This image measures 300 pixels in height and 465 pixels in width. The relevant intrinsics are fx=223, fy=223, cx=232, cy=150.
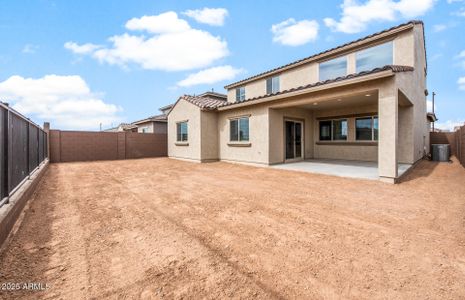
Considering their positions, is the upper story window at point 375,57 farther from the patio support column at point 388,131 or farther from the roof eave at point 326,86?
the patio support column at point 388,131

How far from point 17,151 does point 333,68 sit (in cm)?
1339

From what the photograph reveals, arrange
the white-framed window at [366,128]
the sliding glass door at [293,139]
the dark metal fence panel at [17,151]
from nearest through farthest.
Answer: the dark metal fence panel at [17,151]
the white-framed window at [366,128]
the sliding glass door at [293,139]

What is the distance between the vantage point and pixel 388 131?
6949 mm

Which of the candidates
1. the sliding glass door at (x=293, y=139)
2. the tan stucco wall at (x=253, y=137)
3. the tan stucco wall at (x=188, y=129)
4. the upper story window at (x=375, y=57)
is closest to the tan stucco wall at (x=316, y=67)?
the upper story window at (x=375, y=57)

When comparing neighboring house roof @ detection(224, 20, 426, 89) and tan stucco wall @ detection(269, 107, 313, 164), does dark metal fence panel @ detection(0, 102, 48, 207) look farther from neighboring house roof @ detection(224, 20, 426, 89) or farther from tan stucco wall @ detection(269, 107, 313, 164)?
neighboring house roof @ detection(224, 20, 426, 89)

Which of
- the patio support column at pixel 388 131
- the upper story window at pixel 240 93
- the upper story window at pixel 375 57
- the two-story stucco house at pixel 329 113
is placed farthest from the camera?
the upper story window at pixel 240 93

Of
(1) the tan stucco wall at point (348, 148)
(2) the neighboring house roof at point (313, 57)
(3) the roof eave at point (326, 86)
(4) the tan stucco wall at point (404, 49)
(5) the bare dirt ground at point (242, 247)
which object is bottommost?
(5) the bare dirt ground at point (242, 247)

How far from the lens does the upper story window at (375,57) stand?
10378mm

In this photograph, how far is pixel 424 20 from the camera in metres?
11.3

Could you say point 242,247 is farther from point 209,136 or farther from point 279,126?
point 209,136

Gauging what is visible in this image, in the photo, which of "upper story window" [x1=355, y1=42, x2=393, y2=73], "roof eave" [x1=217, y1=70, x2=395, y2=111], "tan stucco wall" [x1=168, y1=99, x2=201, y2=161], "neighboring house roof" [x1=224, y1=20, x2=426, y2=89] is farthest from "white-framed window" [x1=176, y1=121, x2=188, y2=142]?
"upper story window" [x1=355, y1=42, x2=393, y2=73]

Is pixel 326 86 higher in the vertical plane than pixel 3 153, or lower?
higher

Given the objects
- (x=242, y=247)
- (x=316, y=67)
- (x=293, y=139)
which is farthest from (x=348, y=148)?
→ (x=242, y=247)

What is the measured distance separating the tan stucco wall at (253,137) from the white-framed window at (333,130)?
4569 mm
